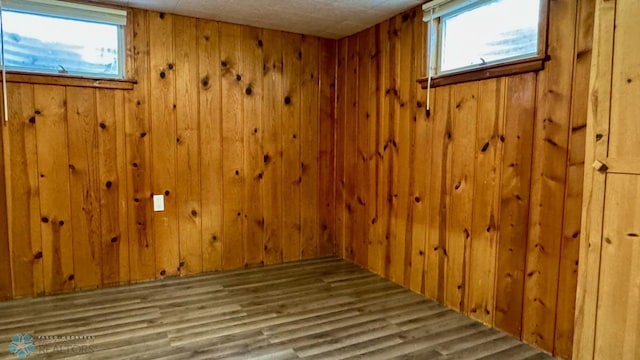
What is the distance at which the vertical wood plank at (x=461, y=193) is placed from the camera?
2.53 meters

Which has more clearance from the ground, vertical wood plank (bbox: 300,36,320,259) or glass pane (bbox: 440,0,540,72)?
glass pane (bbox: 440,0,540,72)

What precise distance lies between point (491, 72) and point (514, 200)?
2.44 feet

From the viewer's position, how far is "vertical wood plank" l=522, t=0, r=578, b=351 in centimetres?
202

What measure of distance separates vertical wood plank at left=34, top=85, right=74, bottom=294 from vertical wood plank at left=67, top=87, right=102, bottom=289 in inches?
1.4

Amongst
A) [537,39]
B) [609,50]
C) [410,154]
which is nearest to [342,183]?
[410,154]

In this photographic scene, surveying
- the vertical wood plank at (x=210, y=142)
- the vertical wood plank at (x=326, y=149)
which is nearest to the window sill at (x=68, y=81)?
the vertical wood plank at (x=210, y=142)

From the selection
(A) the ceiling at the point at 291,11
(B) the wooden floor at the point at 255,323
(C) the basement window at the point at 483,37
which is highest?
(A) the ceiling at the point at 291,11

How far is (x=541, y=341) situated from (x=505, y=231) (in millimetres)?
599

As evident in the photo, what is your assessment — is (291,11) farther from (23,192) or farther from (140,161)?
(23,192)

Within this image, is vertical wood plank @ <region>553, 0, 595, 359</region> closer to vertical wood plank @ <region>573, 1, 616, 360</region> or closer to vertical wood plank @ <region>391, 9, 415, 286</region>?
vertical wood plank @ <region>573, 1, 616, 360</region>

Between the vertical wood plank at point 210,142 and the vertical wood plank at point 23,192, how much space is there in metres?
1.11

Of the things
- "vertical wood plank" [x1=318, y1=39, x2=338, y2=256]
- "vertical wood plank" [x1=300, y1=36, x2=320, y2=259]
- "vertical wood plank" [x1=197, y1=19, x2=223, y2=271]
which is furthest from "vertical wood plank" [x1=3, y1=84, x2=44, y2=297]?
"vertical wood plank" [x1=318, y1=39, x2=338, y2=256]

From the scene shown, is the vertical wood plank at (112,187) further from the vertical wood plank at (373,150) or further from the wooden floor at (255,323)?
the vertical wood plank at (373,150)

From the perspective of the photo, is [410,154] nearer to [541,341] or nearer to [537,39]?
[537,39]
